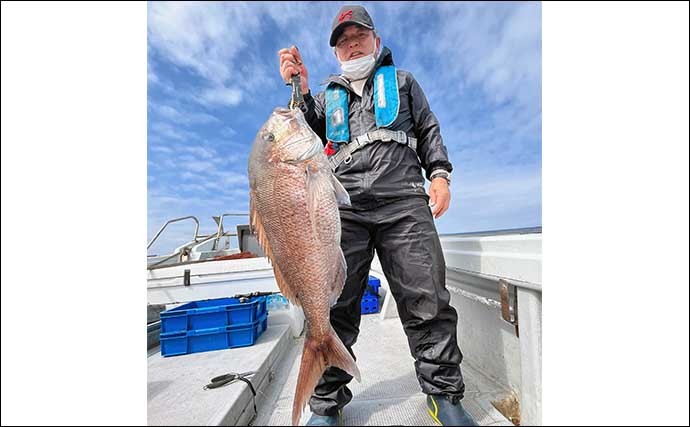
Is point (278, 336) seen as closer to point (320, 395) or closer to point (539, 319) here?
point (320, 395)

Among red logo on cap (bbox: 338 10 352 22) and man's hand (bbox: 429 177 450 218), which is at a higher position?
red logo on cap (bbox: 338 10 352 22)

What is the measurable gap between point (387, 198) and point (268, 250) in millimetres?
715

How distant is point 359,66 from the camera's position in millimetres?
2172

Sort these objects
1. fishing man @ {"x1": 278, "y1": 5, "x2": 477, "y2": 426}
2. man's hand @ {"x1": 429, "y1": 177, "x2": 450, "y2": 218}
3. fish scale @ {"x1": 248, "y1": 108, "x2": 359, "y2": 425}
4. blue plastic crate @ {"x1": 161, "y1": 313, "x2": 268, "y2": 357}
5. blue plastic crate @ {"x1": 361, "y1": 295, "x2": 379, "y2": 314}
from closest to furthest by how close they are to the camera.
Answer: fish scale @ {"x1": 248, "y1": 108, "x2": 359, "y2": 425} < fishing man @ {"x1": 278, "y1": 5, "x2": 477, "y2": 426} < man's hand @ {"x1": 429, "y1": 177, "x2": 450, "y2": 218} < blue plastic crate @ {"x1": 161, "y1": 313, "x2": 268, "y2": 357} < blue plastic crate @ {"x1": 361, "y1": 295, "x2": 379, "y2": 314}

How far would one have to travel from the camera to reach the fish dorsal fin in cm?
154

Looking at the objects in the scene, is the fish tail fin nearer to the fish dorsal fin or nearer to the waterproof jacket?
the fish dorsal fin

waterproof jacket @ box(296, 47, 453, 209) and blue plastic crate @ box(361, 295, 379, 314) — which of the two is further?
blue plastic crate @ box(361, 295, 379, 314)

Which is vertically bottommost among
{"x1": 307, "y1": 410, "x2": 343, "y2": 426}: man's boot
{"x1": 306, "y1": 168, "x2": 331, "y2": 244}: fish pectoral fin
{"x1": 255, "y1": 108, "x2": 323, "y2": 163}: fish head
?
{"x1": 307, "y1": 410, "x2": 343, "y2": 426}: man's boot

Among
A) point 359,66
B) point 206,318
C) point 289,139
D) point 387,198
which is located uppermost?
point 359,66

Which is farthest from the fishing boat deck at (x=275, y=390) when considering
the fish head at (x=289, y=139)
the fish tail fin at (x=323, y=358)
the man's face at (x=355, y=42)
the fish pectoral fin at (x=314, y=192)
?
the man's face at (x=355, y=42)

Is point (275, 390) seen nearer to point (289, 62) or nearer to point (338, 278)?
point (338, 278)

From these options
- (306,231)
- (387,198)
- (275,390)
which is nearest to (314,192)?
(306,231)

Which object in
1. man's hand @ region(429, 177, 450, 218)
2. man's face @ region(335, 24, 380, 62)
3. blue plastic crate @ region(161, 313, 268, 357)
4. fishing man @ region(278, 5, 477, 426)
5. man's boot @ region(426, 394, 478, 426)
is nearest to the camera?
man's boot @ region(426, 394, 478, 426)

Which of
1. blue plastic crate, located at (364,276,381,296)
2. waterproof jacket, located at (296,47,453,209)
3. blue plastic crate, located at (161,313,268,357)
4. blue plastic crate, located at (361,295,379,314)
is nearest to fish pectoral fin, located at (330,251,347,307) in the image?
waterproof jacket, located at (296,47,453,209)
